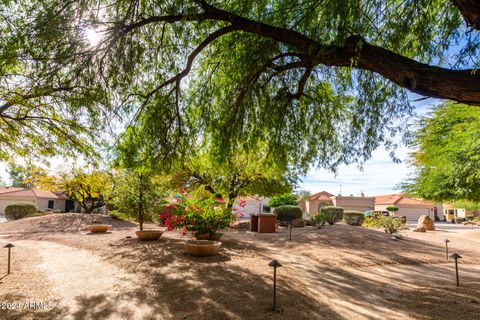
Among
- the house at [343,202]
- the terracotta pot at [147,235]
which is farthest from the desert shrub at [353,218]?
the house at [343,202]

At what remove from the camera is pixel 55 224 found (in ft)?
57.1

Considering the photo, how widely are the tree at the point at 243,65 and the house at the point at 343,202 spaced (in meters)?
39.0

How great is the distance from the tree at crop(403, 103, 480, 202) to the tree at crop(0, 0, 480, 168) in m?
4.49

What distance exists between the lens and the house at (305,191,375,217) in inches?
1771

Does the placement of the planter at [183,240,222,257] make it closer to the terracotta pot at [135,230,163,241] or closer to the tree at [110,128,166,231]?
the terracotta pot at [135,230,163,241]

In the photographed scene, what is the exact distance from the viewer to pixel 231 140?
719 centimetres

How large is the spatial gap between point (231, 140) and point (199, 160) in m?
1.37

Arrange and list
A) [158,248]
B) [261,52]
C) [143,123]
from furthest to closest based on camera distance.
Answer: [158,248]
[143,123]
[261,52]

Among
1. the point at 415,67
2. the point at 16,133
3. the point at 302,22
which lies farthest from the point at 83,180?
the point at 415,67

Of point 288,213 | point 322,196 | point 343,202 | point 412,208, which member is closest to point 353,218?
point 288,213

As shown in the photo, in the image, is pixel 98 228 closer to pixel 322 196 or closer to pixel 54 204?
pixel 54 204

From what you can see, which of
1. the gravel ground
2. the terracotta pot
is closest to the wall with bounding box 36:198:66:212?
the gravel ground

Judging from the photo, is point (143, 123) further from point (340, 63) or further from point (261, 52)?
point (340, 63)

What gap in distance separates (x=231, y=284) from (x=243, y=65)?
4.67 metres
